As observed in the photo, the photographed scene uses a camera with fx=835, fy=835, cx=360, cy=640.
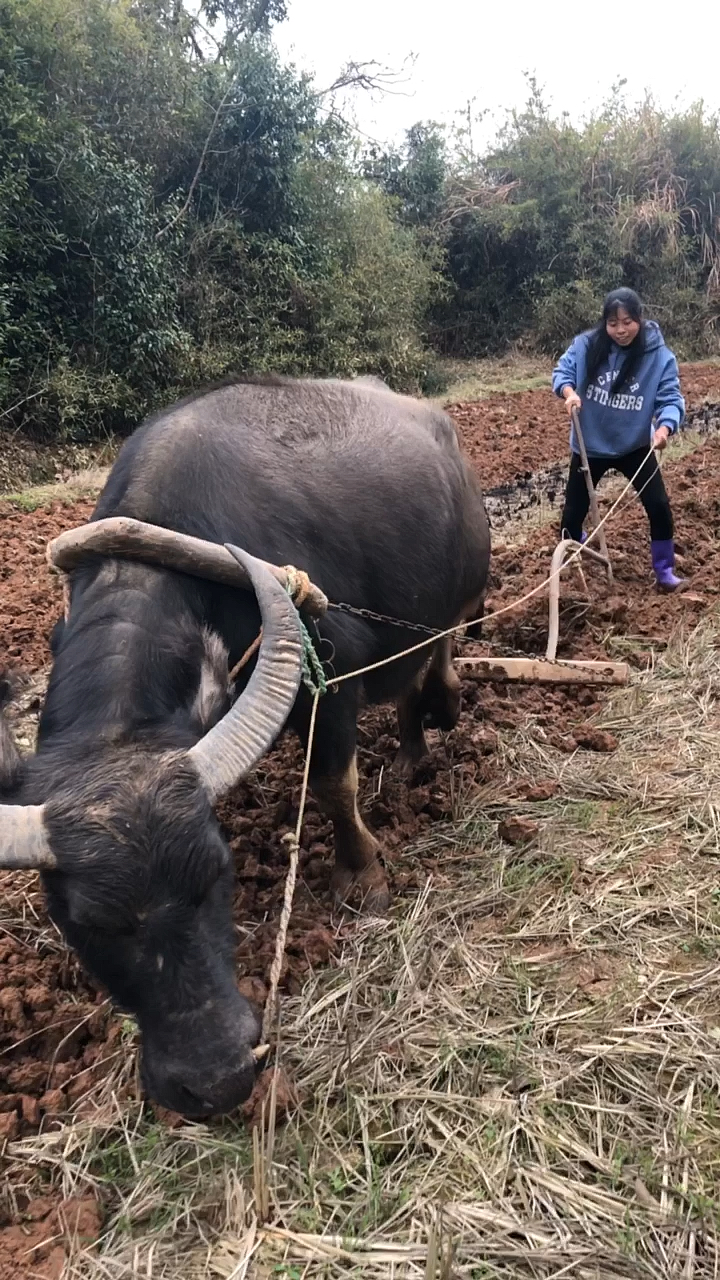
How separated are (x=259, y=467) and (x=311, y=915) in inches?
73.2

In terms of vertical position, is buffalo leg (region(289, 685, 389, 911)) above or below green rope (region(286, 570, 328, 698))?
below

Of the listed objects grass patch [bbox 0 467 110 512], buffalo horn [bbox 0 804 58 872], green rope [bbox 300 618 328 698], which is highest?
green rope [bbox 300 618 328 698]

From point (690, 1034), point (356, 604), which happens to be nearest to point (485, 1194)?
point (690, 1034)

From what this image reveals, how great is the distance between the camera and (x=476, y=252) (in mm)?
26031

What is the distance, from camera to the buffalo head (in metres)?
2.11

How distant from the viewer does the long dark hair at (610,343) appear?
18.7 feet

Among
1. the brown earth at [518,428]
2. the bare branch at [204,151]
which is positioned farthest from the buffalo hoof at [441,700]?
the bare branch at [204,151]

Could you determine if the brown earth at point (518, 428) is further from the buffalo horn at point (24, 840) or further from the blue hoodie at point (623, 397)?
the buffalo horn at point (24, 840)

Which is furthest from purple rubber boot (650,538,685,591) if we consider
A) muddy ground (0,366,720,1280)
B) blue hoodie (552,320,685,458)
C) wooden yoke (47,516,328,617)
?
wooden yoke (47,516,328,617)

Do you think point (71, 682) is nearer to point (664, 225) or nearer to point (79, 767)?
point (79, 767)

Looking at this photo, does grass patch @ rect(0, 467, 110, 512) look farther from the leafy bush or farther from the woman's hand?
the woman's hand

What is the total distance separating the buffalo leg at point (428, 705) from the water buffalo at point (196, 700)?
0.63m

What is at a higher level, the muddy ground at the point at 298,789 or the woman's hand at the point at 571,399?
the woman's hand at the point at 571,399

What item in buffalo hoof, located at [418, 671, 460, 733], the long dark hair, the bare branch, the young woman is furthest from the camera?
the bare branch
